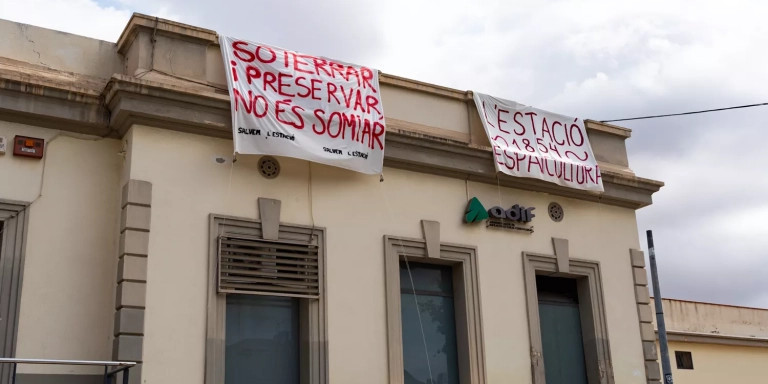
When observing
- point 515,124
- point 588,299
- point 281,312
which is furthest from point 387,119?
point 588,299

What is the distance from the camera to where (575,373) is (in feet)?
49.8

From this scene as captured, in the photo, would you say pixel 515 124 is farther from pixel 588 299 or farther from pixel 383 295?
pixel 383 295

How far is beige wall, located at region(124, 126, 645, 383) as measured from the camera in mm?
11602

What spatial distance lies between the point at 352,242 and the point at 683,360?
1415cm

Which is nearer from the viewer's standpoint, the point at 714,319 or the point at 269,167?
the point at 269,167

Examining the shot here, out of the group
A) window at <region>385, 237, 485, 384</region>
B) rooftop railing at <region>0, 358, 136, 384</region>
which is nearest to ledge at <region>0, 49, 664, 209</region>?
window at <region>385, 237, 485, 384</region>

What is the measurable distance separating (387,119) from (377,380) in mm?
4179

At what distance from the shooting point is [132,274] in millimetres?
11266

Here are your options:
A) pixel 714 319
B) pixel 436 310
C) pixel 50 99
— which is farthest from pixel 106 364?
pixel 714 319

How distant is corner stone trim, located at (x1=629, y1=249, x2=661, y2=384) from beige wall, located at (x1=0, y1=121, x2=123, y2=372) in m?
9.26

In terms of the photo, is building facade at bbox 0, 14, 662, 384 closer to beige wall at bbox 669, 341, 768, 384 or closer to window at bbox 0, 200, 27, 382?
window at bbox 0, 200, 27, 382

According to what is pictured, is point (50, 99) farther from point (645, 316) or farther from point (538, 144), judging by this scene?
point (645, 316)

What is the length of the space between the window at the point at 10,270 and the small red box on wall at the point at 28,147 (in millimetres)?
689

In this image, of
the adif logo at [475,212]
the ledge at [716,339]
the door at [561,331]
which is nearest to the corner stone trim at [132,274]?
the adif logo at [475,212]
